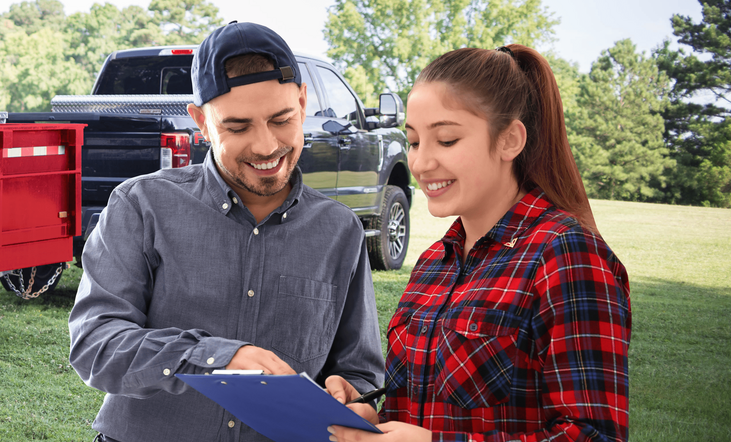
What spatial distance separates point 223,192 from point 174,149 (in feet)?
12.3

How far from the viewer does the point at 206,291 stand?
1.93 metres

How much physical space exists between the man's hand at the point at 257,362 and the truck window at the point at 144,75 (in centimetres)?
541

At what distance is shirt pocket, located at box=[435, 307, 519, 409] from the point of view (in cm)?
144

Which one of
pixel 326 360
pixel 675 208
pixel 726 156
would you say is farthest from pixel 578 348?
pixel 726 156

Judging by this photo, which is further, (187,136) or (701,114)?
(701,114)

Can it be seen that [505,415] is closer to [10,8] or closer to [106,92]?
[106,92]

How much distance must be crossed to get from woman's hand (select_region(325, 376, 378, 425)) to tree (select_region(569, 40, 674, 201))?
35.5m

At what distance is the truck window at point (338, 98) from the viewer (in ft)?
25.4

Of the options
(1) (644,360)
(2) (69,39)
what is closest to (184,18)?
(2) (69,39)

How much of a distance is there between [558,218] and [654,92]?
4071cm

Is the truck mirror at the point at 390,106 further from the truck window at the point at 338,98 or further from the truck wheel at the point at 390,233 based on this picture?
the truck wheel at the point at 390,233

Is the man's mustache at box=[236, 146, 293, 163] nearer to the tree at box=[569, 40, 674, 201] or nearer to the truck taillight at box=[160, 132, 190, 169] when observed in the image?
the truck taillight at box=[160, 132, 190, 169]

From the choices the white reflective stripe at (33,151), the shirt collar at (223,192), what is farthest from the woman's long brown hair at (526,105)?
the white reflective stripe at (33,151)

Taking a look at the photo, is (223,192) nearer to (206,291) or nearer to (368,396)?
(206,291)
